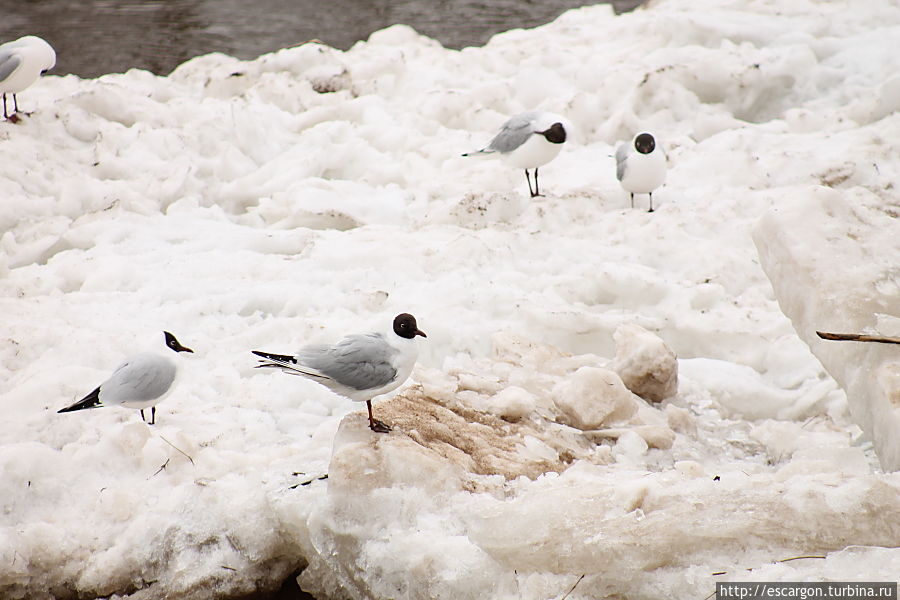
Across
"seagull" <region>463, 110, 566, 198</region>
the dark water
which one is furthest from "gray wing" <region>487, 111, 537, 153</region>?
the dark water

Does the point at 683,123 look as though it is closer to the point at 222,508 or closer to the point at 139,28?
the point at 222,508

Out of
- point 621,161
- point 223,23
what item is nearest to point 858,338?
point 621,161

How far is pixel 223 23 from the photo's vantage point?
10773 mm

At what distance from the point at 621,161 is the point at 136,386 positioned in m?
3.33

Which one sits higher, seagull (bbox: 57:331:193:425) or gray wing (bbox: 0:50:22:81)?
gray wing (bbox: 0:50:22:81)

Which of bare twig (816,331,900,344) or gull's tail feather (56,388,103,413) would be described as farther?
gull's tail feather (56,388,103,413)

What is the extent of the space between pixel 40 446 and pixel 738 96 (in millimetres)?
5480

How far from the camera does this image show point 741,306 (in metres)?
4.36

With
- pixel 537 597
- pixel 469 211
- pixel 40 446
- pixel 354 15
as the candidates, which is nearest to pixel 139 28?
pixel 354 15

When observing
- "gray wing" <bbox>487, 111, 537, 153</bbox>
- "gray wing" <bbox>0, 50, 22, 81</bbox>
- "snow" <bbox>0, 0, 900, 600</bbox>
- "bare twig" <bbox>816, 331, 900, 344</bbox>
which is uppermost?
"gray wing" <bbox>0, 50, 22, 81</bbox>

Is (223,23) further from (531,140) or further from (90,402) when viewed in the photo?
(90,402)

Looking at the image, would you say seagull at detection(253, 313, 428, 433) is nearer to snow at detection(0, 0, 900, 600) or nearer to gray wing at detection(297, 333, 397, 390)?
gray wing at detection(297, 333, 397, 390)

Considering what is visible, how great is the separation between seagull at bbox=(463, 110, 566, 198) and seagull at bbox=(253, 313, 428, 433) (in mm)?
2772

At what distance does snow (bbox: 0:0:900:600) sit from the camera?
2.50 meters
